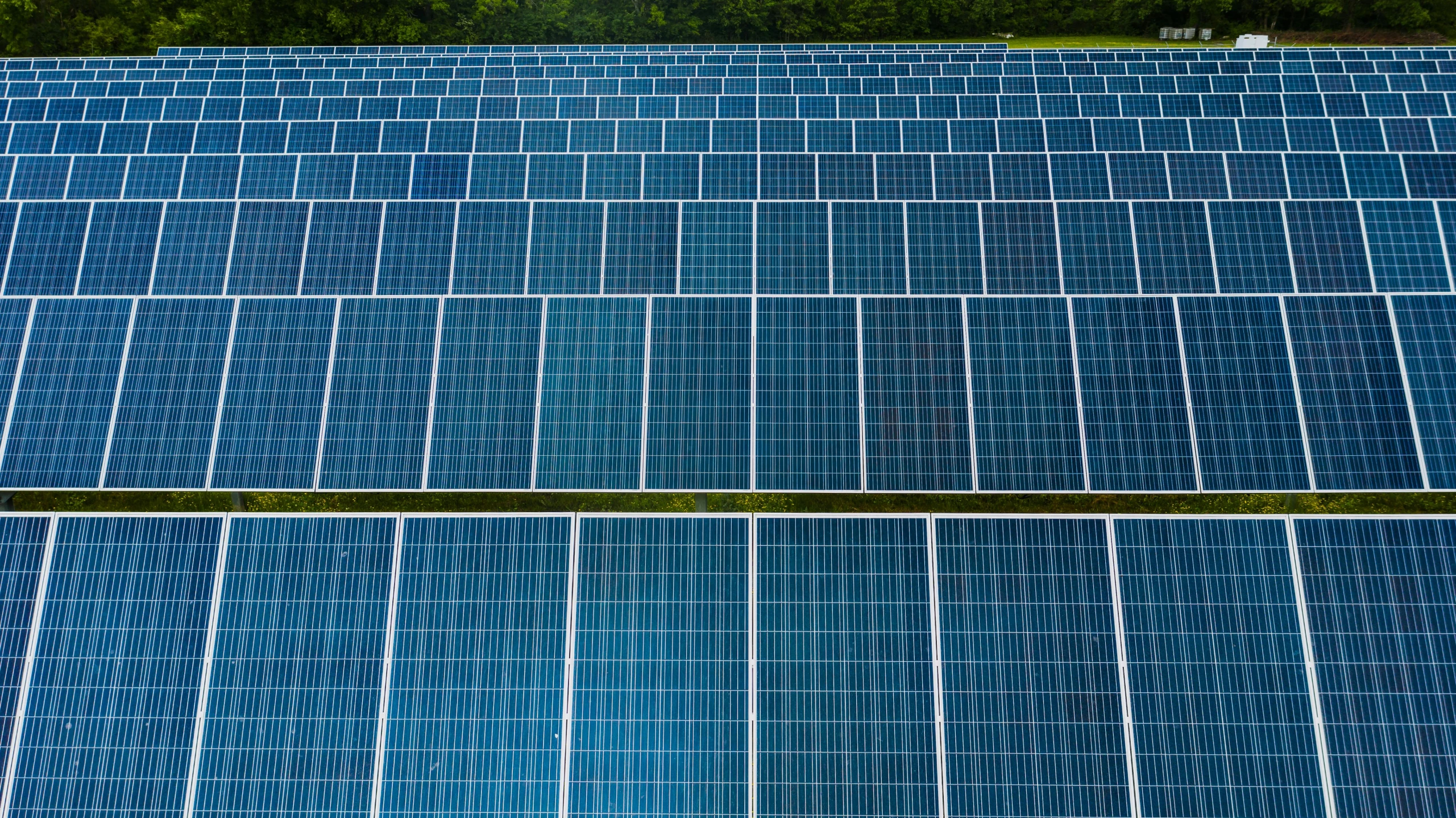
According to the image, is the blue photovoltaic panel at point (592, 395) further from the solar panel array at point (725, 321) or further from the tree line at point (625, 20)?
the tree line at point (625, 20)

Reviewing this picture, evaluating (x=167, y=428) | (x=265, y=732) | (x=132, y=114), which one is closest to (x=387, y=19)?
(x=132, y=114)

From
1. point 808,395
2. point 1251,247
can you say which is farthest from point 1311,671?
point 808,395

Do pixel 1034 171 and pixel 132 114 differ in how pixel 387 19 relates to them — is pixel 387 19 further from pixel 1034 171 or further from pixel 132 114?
pixel 1034 171

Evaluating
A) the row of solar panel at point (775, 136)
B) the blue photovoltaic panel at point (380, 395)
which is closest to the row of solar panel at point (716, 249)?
the blue photovoltaic panel at point (380, 395)

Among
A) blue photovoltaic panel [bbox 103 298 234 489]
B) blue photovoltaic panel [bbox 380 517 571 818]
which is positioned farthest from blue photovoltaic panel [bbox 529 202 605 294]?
blue photovoltaic panel [bbox 103 298 234 489]

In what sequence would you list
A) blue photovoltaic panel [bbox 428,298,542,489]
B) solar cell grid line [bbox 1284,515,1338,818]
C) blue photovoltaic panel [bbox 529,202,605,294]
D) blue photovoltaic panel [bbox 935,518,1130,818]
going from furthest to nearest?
blue photovoltaic panel [bbox 529,202,605,294] → blue photovoltaic panel [bbox 428,298,542,489] → blue photovoltaic panel [bbox 935,518,1130,818] → solar cell grid line [bbox 1284,515,1338,818]

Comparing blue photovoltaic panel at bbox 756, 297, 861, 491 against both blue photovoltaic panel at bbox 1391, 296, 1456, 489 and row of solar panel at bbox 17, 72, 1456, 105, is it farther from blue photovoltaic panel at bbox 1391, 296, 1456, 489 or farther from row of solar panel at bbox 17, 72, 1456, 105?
row of solar panel at bbox 17, 72, 1456, 105

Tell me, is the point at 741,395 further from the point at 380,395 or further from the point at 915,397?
the point at 380,395
